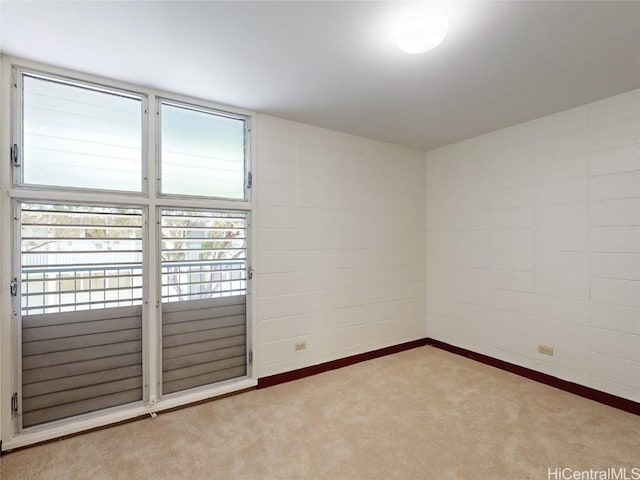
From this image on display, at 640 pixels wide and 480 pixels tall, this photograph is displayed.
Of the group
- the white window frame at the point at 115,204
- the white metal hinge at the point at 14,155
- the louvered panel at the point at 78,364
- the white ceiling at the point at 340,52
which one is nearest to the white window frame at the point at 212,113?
the white window frame at the point at 115,204

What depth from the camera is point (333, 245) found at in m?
3.50

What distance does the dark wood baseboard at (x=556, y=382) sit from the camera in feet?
8.42

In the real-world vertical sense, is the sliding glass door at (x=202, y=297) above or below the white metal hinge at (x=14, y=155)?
below

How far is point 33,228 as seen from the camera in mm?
2207

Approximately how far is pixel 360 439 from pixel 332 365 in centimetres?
123

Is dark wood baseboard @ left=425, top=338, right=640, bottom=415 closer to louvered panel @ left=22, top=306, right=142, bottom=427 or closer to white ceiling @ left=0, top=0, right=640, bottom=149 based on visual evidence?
white ceiling @ left=0, top=0, right=640, bottom=149

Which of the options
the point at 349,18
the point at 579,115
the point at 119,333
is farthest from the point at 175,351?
the point at 579,115

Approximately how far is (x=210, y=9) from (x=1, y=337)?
2387 mm

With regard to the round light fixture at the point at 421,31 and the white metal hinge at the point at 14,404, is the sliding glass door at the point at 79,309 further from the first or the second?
the round light fixture at the point at 421,31

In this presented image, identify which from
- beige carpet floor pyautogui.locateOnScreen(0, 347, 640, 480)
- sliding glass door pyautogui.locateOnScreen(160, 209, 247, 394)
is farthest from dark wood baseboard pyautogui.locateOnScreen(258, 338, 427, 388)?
sliding glass door pyautogui.locateOnScreen(160, 209, 247, 394)

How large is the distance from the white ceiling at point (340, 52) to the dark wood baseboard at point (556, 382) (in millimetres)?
2487

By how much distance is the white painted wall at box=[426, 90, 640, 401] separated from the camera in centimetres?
262

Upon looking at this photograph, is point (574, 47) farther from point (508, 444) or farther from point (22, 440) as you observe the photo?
point (22, 440)

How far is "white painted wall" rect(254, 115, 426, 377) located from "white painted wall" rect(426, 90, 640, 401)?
18.0 inches
